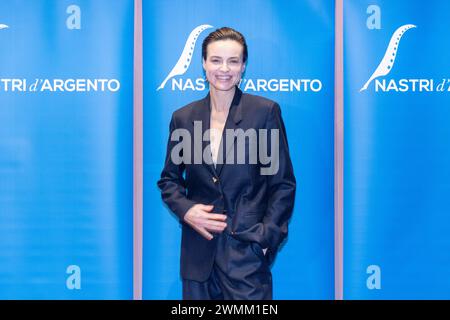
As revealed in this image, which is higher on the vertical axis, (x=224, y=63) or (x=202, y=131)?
(x=224, y=63)

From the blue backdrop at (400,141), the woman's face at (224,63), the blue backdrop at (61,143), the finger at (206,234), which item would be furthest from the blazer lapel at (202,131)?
the blue backdrop at (400,141)

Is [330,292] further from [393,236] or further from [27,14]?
[27,14]

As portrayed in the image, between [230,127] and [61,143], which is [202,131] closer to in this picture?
[230,127]

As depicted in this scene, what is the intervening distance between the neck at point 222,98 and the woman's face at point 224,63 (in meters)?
0.02

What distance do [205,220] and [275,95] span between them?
1325 mm

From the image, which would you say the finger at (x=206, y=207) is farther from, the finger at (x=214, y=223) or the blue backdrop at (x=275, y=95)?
the blue backdrop at (x=275, y=95)

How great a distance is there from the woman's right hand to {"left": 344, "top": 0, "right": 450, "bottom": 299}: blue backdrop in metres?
1.33

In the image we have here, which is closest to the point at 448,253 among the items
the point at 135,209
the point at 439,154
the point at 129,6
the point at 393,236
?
the point at 393,236

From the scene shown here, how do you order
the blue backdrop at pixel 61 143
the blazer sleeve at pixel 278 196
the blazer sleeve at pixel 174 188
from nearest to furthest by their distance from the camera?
the blazer sleeve at pixel 278 196, the blazer sleeve at pixel 174 188, the blue backdrop at pixel 61 143

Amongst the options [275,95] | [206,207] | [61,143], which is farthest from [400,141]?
[61,143]

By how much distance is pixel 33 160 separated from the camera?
12.0ft

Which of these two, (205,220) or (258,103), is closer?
(205,220)

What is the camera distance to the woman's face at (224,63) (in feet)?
8.93

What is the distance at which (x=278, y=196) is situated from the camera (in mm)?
2631
